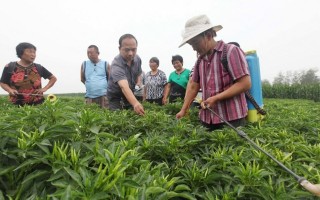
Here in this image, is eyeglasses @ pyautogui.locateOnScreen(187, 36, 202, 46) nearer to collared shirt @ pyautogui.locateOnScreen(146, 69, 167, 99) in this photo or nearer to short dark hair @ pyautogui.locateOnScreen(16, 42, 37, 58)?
short dark hair @ pyautogui.locateOnScreen(16, 42, 37, 58)

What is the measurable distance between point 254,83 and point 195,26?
3.04 ft

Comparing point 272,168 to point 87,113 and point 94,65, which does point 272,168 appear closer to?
point 87,113

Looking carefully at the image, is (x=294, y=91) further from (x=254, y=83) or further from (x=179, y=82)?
(x=254, y=83)

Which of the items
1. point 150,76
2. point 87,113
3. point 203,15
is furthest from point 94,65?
point 87,113

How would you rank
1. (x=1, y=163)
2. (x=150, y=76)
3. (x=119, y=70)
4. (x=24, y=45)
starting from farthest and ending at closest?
(x=150, y=76) < (x=24, y=45) < (x=119, y=70) < (x=1, y=163)

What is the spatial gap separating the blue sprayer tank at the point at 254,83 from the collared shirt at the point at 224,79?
0.20 m

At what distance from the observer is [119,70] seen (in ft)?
12.2

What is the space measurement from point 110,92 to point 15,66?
1.80 meters

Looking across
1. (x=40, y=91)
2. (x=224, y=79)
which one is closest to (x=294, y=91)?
(x=40, y=91)

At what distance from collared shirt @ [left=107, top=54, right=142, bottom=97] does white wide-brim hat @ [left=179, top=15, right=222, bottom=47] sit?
1.07 meters

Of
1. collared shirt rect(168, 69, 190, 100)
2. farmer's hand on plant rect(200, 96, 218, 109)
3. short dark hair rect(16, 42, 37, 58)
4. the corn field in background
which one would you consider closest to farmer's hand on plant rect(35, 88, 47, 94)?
short dark hair rect(16, 42, 37, 58)

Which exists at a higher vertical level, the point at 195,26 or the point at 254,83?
the point at 195,26

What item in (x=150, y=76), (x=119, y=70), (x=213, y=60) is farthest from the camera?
(x=150, y=76)

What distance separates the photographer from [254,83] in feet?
10.6
